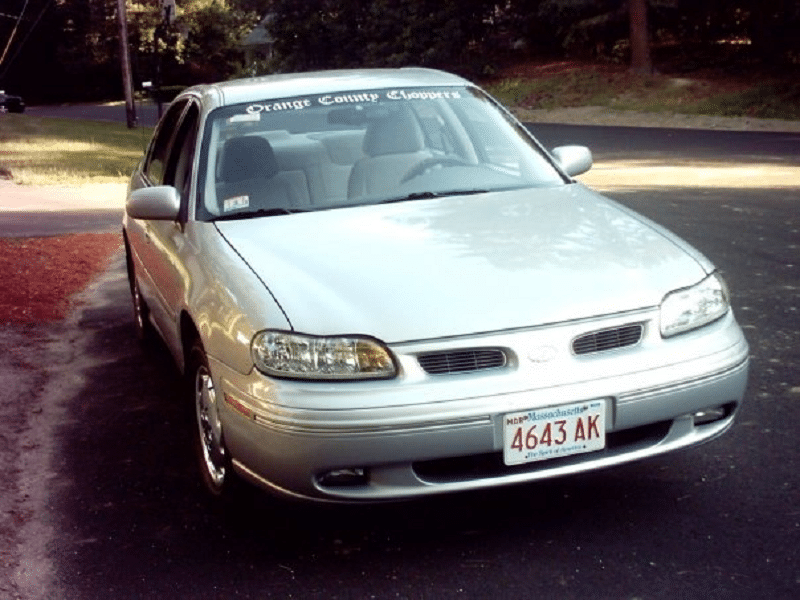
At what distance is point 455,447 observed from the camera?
3.84m

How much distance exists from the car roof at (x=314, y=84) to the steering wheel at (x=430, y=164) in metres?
0.51

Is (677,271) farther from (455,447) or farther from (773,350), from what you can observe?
(773,350)

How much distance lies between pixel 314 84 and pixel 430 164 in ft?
2.62

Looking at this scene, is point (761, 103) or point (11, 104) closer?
point (761, 103)

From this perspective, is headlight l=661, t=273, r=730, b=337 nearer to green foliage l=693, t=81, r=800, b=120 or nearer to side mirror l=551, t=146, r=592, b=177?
side mirror l=551, t=146, r=592, b=177

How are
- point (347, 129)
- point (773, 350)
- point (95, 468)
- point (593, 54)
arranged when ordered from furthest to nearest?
point (593, 54), point (773, 350), point (347, 129), point (95, 468)

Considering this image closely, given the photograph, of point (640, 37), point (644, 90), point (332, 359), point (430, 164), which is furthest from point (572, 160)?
point (640, 37)

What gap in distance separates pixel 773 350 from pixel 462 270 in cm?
299

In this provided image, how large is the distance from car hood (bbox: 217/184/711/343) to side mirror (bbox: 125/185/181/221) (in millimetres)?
308

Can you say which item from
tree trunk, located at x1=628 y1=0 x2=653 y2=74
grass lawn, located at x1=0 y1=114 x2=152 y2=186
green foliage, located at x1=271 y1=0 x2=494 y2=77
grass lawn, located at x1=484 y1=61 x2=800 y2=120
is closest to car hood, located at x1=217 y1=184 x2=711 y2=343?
grass lawn, located at x1=0 y1=114 x2=152 y2=186

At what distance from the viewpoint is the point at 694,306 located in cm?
431

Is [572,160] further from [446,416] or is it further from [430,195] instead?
[446,416]

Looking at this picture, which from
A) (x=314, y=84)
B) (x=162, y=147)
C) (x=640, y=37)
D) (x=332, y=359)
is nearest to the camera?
(x=332, y=359)

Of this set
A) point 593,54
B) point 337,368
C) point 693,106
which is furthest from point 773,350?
point 593,54
